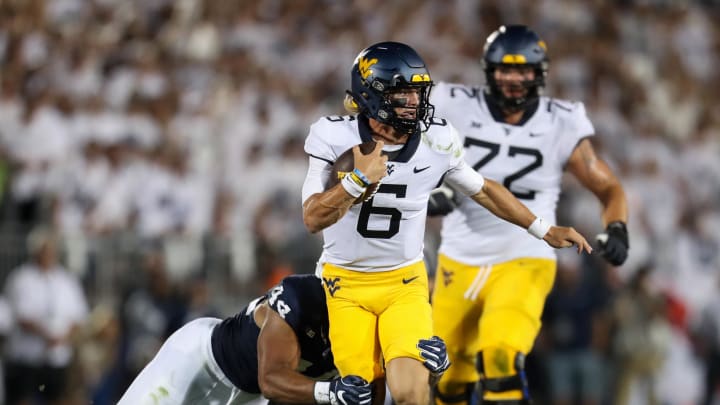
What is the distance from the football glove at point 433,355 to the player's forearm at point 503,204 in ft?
3.05

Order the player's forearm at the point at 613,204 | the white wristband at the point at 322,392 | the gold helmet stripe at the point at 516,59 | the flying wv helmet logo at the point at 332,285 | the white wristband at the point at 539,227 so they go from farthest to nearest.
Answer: the gold helmet stripe at the point at 516,59 < the player's forearm at the point at 613,204 < the white wristband at the point at 539,227 < the flying wv helmet logo at the point at 332,285 < the white wristband at the point at 322,392

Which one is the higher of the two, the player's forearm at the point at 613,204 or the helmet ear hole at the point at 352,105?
the helmet ear hole at the point at 352,105

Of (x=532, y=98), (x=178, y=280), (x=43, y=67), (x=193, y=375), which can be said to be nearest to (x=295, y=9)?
(x=43, y=67)

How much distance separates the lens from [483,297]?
766 centimetres

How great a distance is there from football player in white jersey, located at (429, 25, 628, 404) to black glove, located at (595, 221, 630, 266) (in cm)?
19

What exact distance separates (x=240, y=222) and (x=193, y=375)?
5706mm

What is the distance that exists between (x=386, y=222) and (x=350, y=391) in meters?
0.93

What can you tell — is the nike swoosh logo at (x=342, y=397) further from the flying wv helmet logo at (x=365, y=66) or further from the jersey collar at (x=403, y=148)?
the flying wv helmet logo at (x=365, y=66)

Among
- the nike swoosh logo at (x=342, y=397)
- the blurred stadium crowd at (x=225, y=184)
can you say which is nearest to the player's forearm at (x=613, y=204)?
the nike swoosh logo at (x=342, y=397)

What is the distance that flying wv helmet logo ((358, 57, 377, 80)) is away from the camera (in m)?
6.11

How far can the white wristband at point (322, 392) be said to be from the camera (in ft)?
19.3

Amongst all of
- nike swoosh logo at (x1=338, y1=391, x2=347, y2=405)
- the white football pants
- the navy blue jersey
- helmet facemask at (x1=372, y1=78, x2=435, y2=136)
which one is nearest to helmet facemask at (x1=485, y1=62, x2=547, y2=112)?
helmet facemask at (x1=372, y1=78, x2=435, y2=136)

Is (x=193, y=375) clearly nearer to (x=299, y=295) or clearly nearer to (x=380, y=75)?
(x=299, y=295)

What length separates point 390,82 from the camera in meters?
6.03
